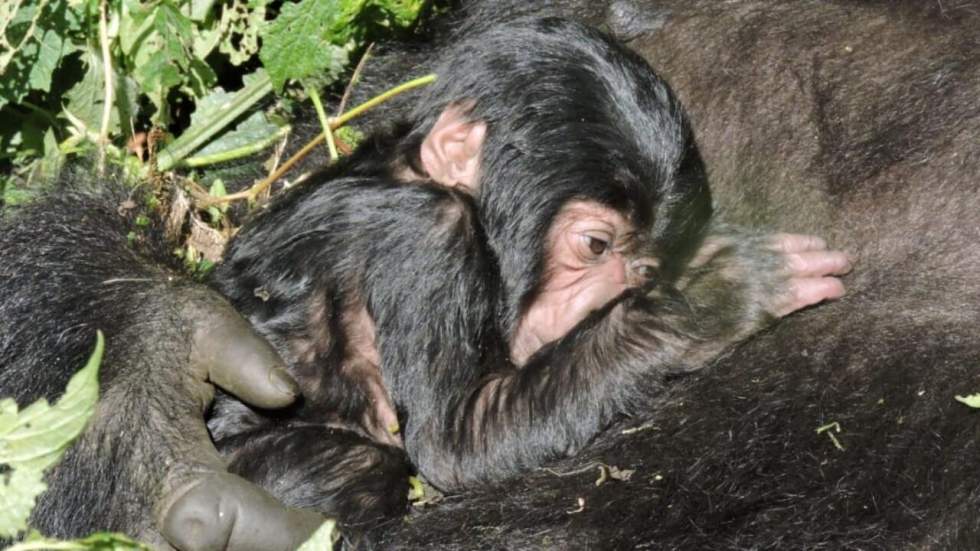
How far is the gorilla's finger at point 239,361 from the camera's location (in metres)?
3.89

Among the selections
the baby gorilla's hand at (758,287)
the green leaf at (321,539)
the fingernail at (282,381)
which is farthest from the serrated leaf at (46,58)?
the green leaf at (321,539)

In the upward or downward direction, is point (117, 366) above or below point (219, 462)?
above

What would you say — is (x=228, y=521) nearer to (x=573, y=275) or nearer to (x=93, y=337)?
(x=93, y=337)

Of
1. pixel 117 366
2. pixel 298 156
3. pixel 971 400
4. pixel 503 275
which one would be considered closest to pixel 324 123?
pixel 298 156

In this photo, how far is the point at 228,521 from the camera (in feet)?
11.5

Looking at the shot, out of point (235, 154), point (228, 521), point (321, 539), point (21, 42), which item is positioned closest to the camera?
point (321, 539)

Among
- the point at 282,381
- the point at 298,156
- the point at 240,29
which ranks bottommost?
the point at 282,381

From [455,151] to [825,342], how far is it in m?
1.23

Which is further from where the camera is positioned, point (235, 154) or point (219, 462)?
point (235, 154)

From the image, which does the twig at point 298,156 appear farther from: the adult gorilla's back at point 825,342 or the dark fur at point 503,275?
the adult gorilla's back at point 825,342

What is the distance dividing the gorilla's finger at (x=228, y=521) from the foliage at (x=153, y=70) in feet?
5.18

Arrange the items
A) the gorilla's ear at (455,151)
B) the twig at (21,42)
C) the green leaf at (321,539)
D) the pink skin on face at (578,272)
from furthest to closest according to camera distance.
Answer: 1. the twig at (21,42)
2. the gorilla's ear at (455,151)
3. the pink skin on face at (578,272)
4. the green leaf at (321,539)

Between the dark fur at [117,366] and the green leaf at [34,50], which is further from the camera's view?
the green leaf at [34,50]

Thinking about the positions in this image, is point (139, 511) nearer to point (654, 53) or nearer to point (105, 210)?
point (105, 210)
